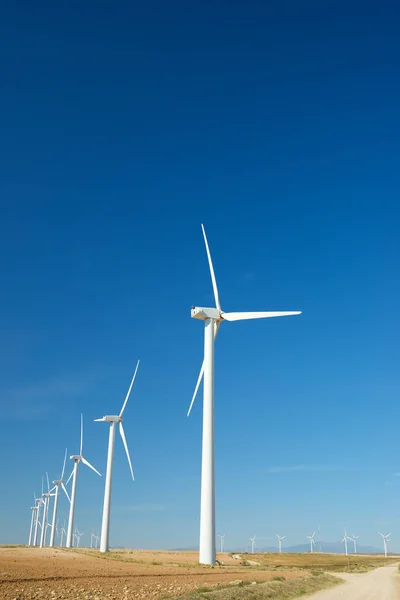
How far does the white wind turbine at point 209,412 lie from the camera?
51.9m

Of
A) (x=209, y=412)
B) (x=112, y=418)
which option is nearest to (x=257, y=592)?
(x=209, y=412)

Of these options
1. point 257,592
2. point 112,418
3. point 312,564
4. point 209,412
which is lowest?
point 312,564

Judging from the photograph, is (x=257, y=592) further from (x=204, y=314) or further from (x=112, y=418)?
(x=112, y=418)

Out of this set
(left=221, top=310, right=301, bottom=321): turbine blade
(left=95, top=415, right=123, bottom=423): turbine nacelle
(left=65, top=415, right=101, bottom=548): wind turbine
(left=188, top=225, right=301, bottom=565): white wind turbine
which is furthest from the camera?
(left=65, top=415, right=101, bottom=548): wind turbine

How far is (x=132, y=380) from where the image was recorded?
325 feet

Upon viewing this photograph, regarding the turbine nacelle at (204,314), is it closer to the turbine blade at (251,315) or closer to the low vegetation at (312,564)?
the turbine blade at (251,315)

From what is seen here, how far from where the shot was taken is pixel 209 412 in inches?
2190

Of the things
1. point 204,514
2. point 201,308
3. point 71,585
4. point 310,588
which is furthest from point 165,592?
point 201,308

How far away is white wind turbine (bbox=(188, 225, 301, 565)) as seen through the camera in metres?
51.9

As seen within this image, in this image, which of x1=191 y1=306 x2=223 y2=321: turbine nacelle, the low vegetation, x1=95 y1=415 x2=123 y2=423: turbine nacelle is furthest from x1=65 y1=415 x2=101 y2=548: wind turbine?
x1=191 y1=306 x2=223 y2=321: turbine nacelle

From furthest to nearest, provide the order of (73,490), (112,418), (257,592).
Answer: (73,490), (112,418), (257,592)

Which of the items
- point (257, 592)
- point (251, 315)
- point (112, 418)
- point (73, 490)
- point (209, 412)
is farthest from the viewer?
point (73, 490)

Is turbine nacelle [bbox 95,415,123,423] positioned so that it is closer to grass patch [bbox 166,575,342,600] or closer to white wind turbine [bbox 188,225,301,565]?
white wind turbine [bbox 188,225,301,565]

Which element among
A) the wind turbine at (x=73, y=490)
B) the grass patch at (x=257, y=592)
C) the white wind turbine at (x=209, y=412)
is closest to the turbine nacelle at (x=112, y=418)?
the wind turbine at (x=73, y=490)
